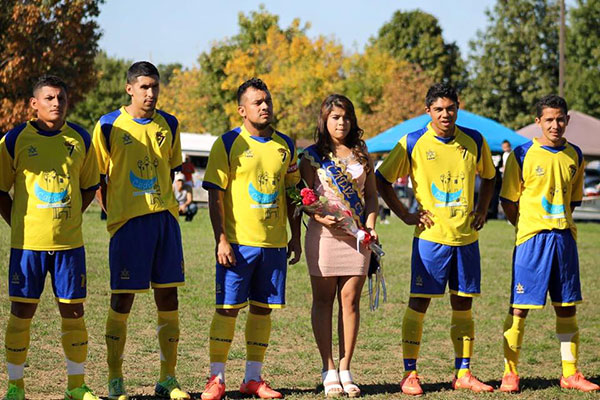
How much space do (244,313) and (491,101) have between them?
56.0 m

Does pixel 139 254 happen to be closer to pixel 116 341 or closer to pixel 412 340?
pixel 116 341

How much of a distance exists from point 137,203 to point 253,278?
1.00 meters

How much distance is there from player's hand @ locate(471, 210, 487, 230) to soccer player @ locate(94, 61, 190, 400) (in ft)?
7.37

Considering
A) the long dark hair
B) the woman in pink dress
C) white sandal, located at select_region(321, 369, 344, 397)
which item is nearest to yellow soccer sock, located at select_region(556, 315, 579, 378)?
the woman in pink dress

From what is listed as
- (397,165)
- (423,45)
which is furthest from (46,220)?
(423,45)

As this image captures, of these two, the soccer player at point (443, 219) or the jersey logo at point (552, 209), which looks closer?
the soccer player at point (443, 219)

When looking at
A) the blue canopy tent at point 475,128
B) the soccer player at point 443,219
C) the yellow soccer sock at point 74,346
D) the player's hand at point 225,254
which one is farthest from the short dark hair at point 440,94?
the blue canopy tent at point 475,128

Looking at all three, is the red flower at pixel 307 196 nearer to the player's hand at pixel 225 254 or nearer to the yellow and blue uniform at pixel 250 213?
the yellow and blue uniform at pixel 250 213

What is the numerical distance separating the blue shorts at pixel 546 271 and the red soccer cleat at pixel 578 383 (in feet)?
1.95

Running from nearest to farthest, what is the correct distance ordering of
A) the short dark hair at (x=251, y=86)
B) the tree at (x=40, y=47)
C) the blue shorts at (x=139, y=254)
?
the blue shorts at (x=139, y=254) < the short dark hair at (x=251, y=86) < the tree at (x=40, y=47)

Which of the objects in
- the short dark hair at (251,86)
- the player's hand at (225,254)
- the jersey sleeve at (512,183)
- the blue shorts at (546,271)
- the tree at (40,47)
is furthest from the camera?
the tree at (40,47)

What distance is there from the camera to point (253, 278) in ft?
21.3

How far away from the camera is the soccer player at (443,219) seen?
6789mm

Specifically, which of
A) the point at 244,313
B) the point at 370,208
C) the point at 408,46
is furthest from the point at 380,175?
the point at 408,46
